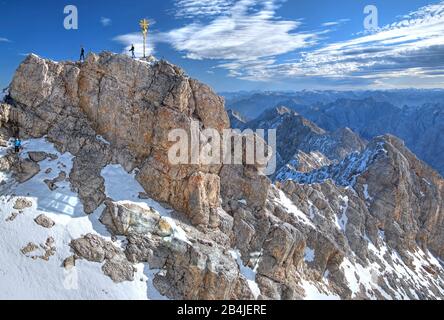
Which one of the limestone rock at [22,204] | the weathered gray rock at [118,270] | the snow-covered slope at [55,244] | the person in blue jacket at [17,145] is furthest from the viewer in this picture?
the person in blue jacket at [17,145]

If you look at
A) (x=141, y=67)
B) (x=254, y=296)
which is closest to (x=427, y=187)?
(x=254, y=296)

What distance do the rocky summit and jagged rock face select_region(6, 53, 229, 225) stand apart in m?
0.13

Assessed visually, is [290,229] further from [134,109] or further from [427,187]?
[427,187]

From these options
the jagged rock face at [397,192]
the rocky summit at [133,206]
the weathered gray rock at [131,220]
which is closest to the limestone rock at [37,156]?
the rocky summit at [133,206]

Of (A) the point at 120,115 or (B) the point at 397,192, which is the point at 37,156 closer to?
(A) the point at 120,115

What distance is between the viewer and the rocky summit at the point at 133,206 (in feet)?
116

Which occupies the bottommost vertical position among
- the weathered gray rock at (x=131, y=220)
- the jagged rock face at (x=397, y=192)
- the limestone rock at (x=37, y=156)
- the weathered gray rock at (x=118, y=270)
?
the jagged rock face at (x=397, y=192)

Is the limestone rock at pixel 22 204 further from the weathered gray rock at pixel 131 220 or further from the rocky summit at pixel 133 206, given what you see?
the weathered gray rock at pixel 131 220

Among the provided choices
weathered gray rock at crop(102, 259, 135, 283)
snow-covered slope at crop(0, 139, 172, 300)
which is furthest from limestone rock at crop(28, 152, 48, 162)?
weathered gray rock at crop(102, 259, 135, 283)

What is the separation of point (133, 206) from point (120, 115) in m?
12.4

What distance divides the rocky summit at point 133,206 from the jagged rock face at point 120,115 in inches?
5.0

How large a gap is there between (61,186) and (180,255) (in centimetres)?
1485
